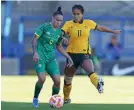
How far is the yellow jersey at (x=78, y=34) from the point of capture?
11047 mm

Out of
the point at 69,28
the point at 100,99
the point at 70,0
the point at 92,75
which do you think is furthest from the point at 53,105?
the point at 70,0

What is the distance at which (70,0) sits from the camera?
29156 mm

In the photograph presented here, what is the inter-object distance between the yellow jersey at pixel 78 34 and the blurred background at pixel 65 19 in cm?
1227

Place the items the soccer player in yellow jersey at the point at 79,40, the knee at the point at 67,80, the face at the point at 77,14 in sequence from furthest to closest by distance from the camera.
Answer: the knee at the point at 67,80
the soccer player in yellow jersey at the point at 79,40
the face at the point at 77,14

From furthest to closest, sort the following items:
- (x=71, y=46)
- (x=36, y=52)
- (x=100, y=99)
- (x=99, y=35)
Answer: (x=99, y=35) → (x=100, y=99) → (x=71, y=46) → (x=36, y=52)

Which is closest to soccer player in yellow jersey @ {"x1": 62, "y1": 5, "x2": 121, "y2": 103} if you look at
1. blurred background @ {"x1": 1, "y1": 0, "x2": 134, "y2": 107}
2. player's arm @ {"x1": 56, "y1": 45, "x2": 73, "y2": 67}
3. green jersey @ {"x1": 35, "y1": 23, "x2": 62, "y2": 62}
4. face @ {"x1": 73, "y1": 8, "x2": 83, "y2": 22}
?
face @ {"x1": 73, "y1": 8, "x2": 83, "y2": 22}

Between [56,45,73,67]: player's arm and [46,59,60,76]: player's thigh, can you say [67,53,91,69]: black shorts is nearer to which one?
[56,45,73,67]: player's arm

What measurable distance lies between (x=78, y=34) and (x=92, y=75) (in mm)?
923

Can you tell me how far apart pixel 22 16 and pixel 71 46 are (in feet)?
56.4

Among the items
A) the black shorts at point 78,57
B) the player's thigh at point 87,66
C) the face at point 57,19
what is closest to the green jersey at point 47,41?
the face at point 57,19

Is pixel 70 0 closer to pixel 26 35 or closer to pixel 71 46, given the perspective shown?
pixel 26 35

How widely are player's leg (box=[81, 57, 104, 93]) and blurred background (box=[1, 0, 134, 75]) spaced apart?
40.8 ft

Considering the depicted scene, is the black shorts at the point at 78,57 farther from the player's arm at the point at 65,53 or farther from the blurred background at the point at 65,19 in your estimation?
the blurred background at the point at 65,19

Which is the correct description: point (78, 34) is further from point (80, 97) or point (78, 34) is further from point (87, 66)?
point (80, 97)
